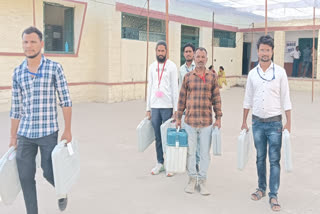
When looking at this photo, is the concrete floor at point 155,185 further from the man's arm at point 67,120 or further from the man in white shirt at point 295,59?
the man in white shirt at point 295,59

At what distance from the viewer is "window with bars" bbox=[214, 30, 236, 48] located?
18.0 metres

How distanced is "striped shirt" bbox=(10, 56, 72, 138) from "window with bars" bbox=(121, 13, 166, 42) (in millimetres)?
9896

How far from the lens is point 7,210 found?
3.52 meters

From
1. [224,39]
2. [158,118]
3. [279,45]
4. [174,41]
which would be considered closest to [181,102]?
[158,118]

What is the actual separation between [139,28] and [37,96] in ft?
35.0

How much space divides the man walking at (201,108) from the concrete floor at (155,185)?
0.34 metres

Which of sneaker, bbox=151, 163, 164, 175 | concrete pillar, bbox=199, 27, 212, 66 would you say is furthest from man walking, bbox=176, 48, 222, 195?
concrete pillar, bbox=199, 27, 212, 66

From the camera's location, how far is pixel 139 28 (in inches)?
520

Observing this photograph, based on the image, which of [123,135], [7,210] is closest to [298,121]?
[123,135]

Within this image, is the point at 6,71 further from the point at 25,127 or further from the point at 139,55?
the point at 25,127

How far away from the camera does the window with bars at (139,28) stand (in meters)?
12.6

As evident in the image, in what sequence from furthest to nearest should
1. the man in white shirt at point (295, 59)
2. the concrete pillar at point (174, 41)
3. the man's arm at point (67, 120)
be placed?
the man in white shirt at point (295, 59) → the concrete pillar at point (174, 41) → the man's arm at point (67, 120)

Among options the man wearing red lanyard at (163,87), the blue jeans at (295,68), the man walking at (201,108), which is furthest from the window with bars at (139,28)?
the man walking at (201,108)

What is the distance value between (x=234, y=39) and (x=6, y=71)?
12.7 meters
